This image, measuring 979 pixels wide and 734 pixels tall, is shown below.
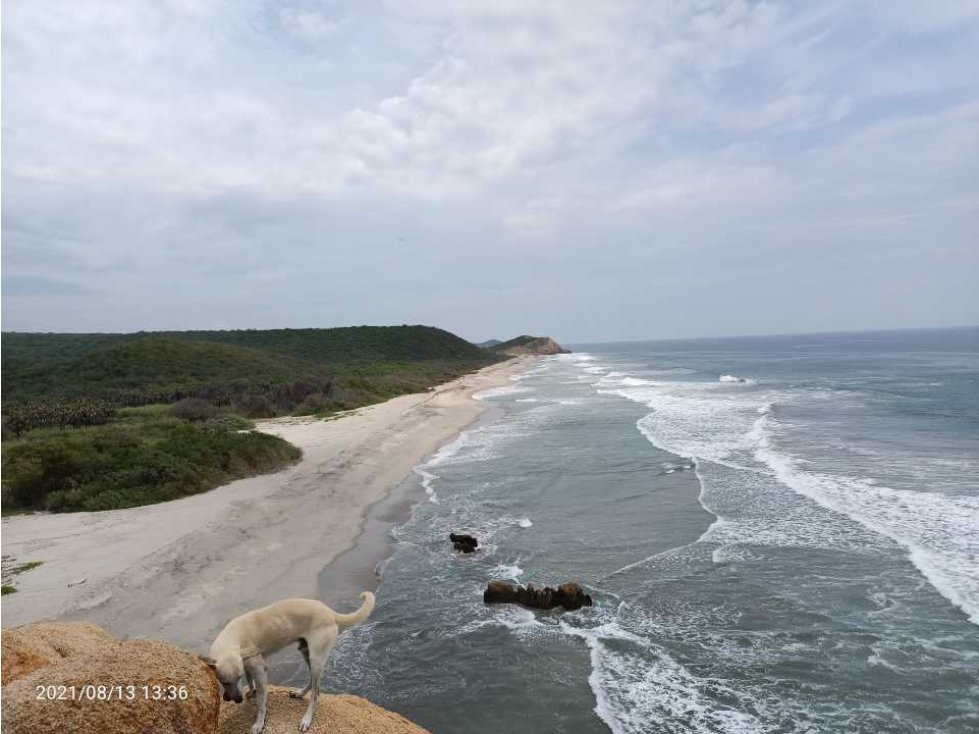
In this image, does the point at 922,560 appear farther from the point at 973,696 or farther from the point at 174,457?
the point at 174,457

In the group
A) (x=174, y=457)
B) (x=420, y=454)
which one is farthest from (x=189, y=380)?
(x=174, y=457)

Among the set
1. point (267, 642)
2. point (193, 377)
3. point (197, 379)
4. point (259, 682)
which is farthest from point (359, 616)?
point (193, 377)

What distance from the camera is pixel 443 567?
1353cm

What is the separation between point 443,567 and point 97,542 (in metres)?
7.47

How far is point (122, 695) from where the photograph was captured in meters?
3.72

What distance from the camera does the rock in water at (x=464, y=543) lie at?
14461 millimetres

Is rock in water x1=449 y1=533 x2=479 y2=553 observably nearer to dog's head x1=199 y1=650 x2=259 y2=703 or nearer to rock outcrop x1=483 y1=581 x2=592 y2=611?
rock outcrop x1=483 y1=581 x2=592 y2=611

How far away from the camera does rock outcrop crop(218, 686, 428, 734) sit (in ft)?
15.8

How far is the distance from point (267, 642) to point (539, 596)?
23.7ft

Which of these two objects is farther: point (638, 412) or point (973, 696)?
point (638, 412)

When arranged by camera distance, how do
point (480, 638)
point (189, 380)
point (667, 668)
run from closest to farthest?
point (667, 668) < point (480, 638) < point (189, 380)

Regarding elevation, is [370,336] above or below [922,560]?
above

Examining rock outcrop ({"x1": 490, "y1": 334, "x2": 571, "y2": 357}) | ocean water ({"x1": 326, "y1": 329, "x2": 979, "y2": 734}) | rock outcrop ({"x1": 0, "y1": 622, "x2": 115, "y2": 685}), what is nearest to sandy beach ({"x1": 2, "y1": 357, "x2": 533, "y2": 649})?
ocean water ({"x1": 326, "y1": 329, "x2": 979, "y2": 734})

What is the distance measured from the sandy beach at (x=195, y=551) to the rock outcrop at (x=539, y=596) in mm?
2710
